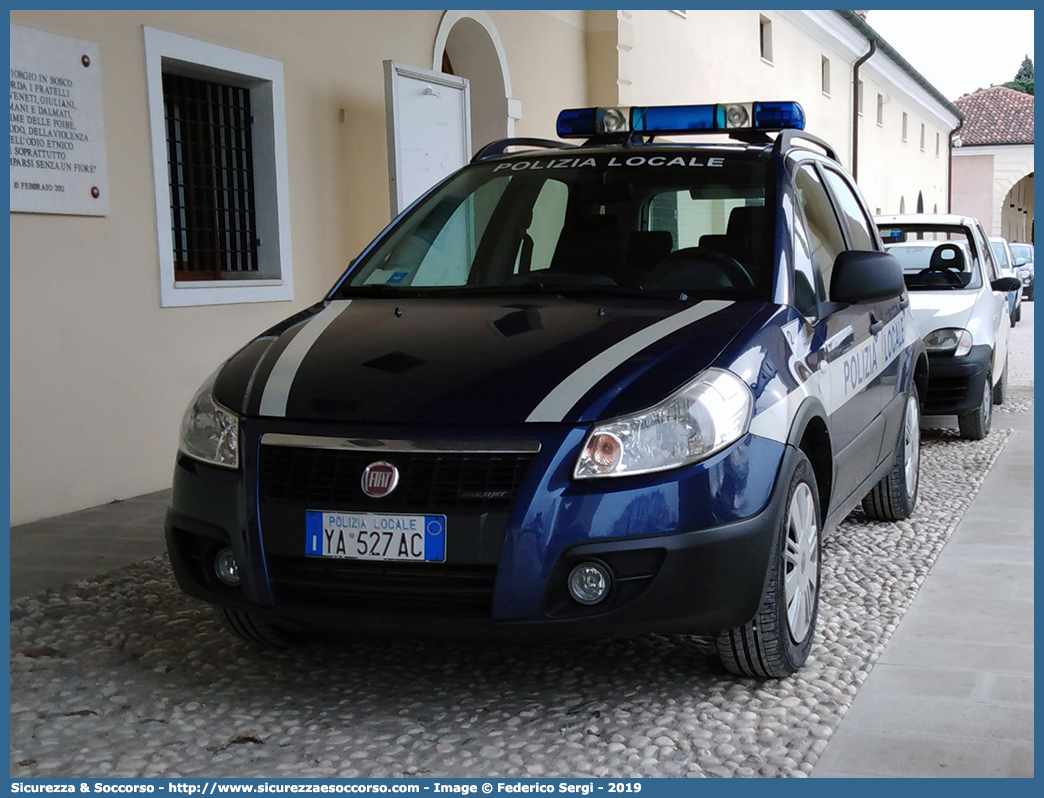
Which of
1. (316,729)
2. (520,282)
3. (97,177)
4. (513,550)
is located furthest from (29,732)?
(97,177)

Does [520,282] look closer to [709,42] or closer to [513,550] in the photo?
[513,550]

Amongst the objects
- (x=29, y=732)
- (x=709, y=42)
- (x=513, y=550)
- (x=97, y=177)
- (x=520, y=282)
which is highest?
(x=709, y=42)

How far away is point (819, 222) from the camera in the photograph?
4.70 metres

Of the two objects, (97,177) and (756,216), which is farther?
(97,177)

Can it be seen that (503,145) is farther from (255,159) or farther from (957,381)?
(957,381)

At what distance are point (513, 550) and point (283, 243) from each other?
18.1ft

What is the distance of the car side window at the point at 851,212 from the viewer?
519 centimetres

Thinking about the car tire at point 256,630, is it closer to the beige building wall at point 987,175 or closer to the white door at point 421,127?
the white door at point 421,127

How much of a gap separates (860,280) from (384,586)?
1.98 meters

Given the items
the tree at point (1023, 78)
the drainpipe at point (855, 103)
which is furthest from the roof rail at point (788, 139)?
the tree at point (1023, 78)

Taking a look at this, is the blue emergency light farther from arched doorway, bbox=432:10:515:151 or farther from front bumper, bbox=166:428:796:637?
arched doorway, bbox=432:10:515:151

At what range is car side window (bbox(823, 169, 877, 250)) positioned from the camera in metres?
5.19

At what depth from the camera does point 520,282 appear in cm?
430

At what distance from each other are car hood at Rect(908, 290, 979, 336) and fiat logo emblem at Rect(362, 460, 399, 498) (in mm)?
6096
